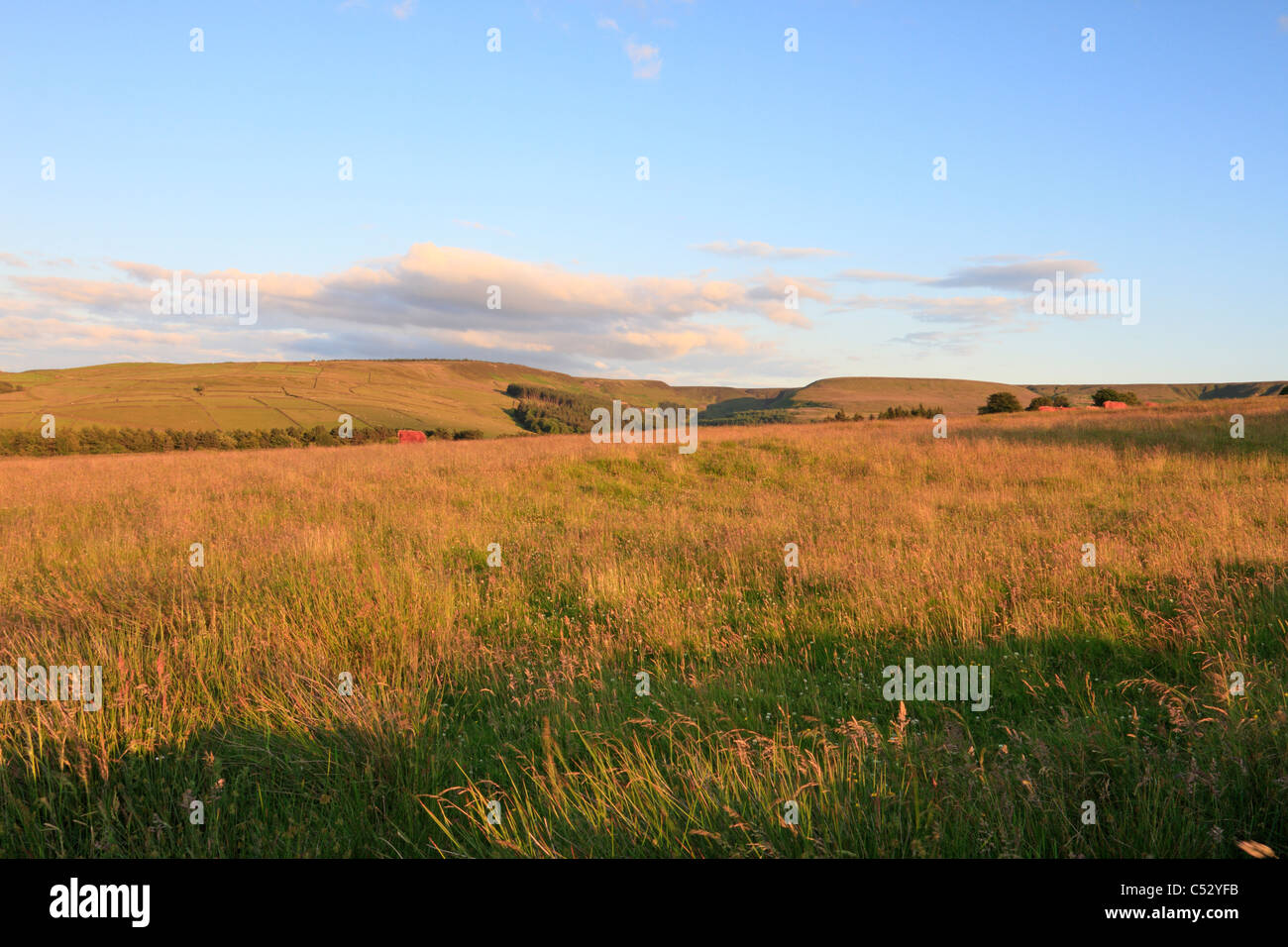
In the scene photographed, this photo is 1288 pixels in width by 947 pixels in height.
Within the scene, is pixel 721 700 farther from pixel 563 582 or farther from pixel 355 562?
pixel 355 562

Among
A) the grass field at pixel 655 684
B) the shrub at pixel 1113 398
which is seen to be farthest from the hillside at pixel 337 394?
the grass field at pixel 655 684

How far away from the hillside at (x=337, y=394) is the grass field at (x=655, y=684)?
55025 millimetres

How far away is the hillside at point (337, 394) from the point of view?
8144cm

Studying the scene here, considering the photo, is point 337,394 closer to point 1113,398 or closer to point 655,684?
point 1113,398

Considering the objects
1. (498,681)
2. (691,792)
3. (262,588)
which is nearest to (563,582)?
(498,681)

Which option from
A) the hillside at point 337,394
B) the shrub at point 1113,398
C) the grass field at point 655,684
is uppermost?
the hillside at point 337,394

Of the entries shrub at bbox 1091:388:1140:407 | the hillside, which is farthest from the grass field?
the hillside

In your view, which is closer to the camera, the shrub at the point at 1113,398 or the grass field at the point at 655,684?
the grass field at the point at 655,684

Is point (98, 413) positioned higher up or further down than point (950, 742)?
higher up

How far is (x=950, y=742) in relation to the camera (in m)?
2.85

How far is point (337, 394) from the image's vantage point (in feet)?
364

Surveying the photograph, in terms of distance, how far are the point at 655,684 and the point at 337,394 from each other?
401ft

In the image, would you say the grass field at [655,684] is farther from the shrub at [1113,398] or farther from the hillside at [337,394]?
the hillside at [337,394]

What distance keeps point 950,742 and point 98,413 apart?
10622 cm
